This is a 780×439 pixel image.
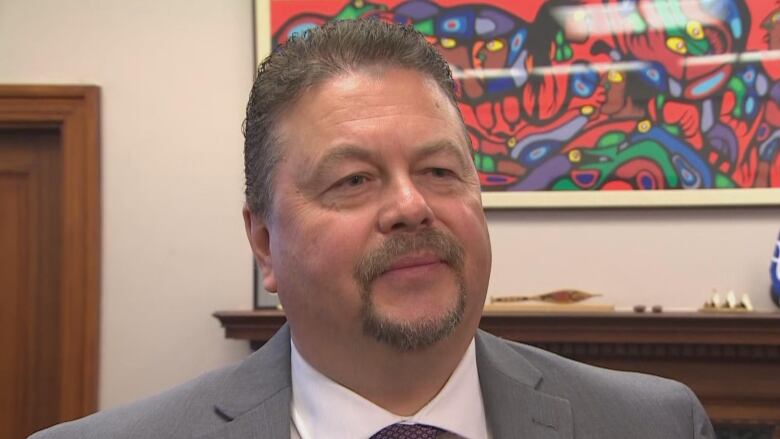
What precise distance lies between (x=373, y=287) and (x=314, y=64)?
315 mm

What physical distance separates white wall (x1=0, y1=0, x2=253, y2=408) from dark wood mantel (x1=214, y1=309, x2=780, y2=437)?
86 centimetres

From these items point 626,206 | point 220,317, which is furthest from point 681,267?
point 220,317

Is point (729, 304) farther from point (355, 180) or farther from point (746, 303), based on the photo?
point (355, 180)

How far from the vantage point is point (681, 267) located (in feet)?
7.35

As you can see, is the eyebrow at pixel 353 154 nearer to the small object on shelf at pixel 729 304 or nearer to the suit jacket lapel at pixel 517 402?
the suit jacket lapel at pixel 517 402

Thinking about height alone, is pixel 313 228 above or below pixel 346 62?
below

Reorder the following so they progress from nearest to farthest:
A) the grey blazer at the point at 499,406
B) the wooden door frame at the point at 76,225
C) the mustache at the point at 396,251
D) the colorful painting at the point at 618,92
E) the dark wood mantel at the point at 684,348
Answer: the mustache at the point at 396,251 → the grey blazer at the point at 499,406 → the dark wood mantel at the point at 684,348 → the colorful painting at the point at 618,92 → the wooden door frame at the point at 76,225

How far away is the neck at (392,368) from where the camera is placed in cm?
97

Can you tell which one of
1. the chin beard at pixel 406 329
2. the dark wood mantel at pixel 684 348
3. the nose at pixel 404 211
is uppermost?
the nose at pixel 404 211

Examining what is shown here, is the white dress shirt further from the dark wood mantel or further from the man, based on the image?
the dark wood mantel

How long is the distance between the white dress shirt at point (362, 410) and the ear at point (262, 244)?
116 mm

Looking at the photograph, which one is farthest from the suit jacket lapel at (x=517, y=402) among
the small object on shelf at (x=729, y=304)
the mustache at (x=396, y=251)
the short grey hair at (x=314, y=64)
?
the small object on shelf at (x=729, y=304)

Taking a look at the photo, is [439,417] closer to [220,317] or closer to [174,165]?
[220,317]

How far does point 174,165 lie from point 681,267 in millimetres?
1491
